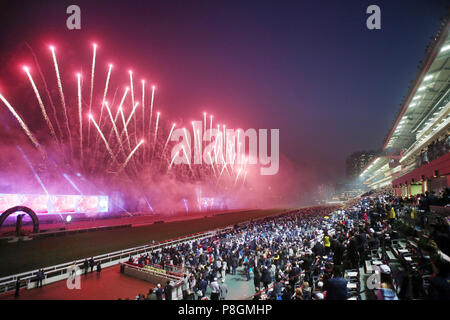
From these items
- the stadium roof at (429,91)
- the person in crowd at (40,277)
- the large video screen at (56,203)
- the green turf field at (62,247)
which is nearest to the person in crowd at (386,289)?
the stadium roof at (429,91)

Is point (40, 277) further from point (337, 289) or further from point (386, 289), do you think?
point (386, 289)

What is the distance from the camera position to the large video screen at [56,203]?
2592cm

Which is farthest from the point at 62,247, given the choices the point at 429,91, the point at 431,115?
the point at 431,115

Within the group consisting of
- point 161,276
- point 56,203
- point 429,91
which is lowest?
point 161,276

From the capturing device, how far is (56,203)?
2994cm

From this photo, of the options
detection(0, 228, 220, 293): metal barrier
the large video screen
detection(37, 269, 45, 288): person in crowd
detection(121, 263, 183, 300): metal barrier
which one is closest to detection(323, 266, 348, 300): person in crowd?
detection(121, 263, 183, 300): metal barrier

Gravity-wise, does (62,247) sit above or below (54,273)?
below

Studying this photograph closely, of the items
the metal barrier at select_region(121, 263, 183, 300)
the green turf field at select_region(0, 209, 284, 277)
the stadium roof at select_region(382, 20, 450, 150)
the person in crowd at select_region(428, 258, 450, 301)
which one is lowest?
the green turf field at select_region(0, 209, 284, 277)

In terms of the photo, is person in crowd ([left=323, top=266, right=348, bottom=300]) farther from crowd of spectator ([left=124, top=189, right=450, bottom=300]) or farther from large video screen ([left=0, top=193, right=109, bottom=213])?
large video screen ([left=0, top=193, right=109, bottom=213])

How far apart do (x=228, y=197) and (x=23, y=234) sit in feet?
181

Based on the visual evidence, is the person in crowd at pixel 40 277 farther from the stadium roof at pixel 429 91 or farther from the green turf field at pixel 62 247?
the stadium roof at pixel 429 91

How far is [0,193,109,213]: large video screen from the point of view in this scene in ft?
85.0

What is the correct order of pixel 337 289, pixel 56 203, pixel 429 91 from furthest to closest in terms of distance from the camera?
pixel 56 203
pixel 429 91
pixel 337 289
